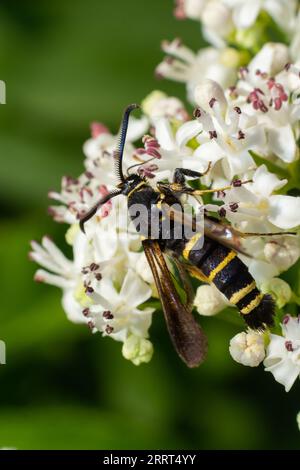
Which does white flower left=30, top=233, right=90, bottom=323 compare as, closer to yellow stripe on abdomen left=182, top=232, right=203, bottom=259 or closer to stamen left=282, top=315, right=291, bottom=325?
yellow stripe on abdomen left=182, top=232, right=203, bottom=259

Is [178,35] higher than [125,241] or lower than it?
higher

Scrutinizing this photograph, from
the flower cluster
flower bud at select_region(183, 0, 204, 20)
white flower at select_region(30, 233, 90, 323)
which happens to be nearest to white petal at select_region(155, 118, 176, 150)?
the flower cluster

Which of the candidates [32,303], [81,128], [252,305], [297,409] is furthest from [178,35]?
[252,305]

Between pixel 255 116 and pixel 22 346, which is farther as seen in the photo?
pixel 22 346

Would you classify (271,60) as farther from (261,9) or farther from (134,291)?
(134,291)
